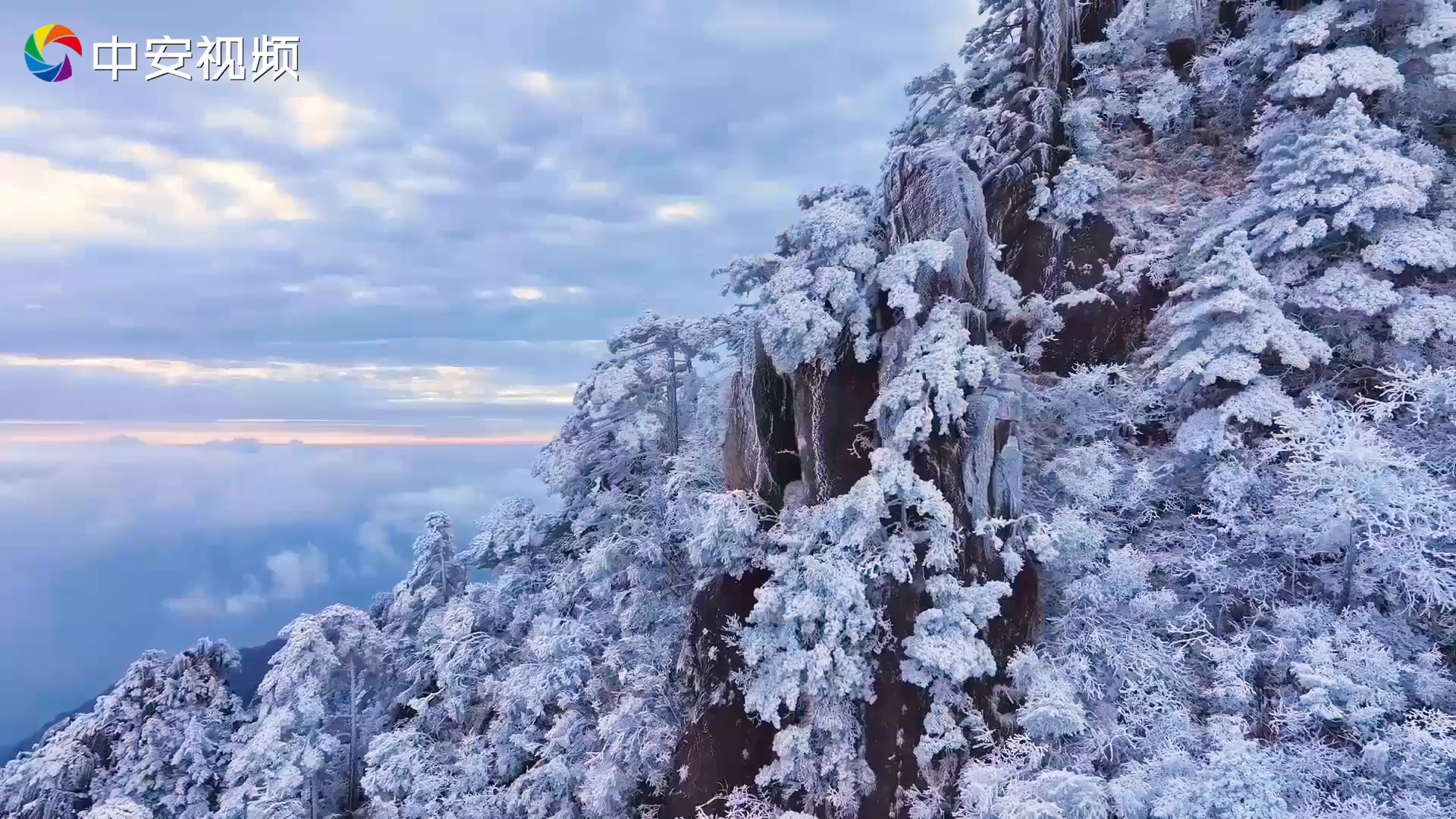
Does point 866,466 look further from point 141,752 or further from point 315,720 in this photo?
point 141,752

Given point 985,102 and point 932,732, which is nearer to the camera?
point 932,732

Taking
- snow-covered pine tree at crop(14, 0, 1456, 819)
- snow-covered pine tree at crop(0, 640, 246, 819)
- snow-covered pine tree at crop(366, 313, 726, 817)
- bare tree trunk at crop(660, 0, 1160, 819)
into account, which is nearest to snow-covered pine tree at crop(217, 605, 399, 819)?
snow-covered pine tree at crop(14, 0, 1456, 819)

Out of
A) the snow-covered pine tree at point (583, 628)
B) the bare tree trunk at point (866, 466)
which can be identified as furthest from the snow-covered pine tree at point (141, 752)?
the bare tree trunk at point (866, 466)

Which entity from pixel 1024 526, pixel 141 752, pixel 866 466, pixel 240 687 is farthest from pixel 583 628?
pixel 240 687

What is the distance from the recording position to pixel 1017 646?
13.2 m

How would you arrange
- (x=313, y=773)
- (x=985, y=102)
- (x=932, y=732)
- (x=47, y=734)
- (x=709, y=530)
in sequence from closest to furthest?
(x=932, y=732) → (x=709, y=530) → (x=313, y=773) → (x=47, y=734) → (x=985, y=102)

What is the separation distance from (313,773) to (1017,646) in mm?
17581

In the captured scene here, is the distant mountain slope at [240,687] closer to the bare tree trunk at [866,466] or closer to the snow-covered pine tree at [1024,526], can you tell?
the snow-covered pine tree at [1024,526]

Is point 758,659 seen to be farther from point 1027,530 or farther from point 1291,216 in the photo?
point 1291,216

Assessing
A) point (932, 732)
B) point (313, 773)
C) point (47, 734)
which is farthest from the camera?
point (47, 734)

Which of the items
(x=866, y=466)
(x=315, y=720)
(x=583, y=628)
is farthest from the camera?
(x=315, y=720)

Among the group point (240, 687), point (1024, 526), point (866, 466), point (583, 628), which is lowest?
point (240, 687)

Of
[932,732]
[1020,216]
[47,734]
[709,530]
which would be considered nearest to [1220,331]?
[1020,216]

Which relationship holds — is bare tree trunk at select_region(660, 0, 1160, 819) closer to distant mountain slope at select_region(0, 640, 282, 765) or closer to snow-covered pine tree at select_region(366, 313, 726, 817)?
snow-covered pine tree at select_region(366, 313, 726, 817)
